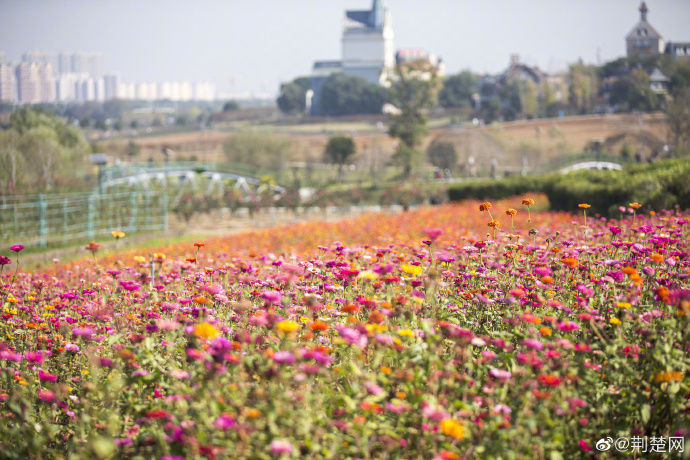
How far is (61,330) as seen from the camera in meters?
4.20

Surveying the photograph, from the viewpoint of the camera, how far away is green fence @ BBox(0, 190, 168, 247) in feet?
55.1

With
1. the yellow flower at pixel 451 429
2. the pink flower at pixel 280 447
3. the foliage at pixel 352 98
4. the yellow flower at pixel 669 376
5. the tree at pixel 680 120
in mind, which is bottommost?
the pink flower at pixel 280 447

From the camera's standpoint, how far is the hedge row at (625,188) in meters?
11.2

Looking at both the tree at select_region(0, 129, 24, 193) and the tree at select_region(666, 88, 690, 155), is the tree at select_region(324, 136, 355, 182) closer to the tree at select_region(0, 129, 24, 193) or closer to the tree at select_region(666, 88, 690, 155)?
the tree at select_region(666, 88, 690, 155)

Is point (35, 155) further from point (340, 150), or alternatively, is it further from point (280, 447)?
point (280, 447)

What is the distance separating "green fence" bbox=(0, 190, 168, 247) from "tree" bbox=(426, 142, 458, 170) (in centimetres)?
2969

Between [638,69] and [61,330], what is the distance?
77.3 m

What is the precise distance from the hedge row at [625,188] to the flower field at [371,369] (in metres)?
5.83

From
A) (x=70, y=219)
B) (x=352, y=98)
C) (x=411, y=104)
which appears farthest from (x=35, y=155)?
(x=352, y=98)

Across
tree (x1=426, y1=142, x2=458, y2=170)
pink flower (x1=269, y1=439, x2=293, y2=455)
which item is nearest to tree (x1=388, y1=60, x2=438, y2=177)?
tree (x1=426, y1=142, x2=458, y2=170)

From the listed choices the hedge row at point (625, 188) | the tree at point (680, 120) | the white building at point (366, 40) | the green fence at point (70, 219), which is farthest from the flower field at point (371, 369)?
the white building at point (366, 40)

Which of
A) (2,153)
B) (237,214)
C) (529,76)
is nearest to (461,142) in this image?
(237,214)

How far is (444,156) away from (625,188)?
37.2m

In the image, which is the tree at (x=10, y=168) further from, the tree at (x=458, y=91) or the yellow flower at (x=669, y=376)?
the tree at (x=458, y=91)
